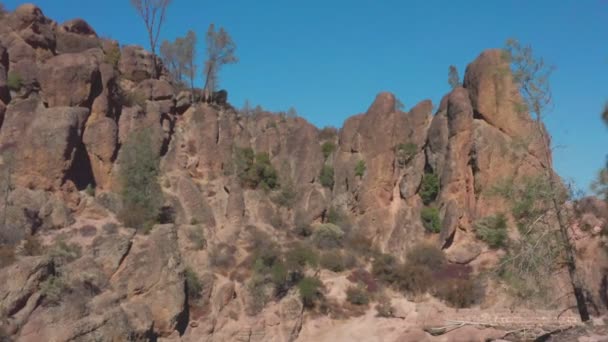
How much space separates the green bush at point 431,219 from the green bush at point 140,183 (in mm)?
14093

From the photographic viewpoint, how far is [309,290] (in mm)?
26688

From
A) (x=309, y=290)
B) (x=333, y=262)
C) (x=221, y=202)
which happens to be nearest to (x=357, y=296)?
(x=309, y=290)

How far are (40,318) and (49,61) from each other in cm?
1429

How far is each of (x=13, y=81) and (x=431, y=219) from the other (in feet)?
73.3

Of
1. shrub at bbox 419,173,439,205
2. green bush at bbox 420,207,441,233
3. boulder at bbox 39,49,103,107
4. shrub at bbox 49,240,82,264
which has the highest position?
boulder at bbox 39,49,103,107

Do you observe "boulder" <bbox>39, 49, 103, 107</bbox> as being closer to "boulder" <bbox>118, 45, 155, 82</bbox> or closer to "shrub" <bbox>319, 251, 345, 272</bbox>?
"boulder" <bbox>118, 45, 155, 82</bbox>

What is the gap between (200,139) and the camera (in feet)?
109

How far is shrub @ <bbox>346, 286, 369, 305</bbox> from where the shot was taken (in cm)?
2723

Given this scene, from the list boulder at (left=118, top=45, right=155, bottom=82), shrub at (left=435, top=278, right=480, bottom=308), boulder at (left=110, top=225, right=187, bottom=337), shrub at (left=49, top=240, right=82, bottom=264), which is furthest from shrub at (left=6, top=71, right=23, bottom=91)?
shrub at (left=435, top=278, right=480, bottom=308)

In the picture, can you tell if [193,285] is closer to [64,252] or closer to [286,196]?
[64,252]

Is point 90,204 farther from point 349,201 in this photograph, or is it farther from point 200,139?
point 349,201

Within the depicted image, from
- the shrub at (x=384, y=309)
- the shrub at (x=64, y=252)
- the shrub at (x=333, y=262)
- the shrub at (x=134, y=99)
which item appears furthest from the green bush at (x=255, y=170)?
the shrub at (x=64, y=252)

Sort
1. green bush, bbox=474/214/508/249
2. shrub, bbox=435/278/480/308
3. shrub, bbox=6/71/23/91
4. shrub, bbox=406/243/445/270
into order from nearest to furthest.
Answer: green bush, bbox=474/214/508/249
shrub, bbox=435/278/480/308
shrub, bbox=6/71/23/91
shrub, bbox=406/243/445/270

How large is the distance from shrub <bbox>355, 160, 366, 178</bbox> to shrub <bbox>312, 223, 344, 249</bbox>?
14.2 ft
